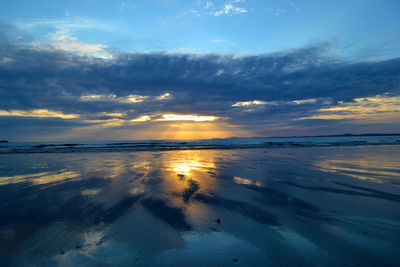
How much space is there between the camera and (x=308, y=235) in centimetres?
370

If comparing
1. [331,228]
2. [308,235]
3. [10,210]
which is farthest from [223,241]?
[10,210]

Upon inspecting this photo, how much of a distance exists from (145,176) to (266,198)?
19.4ft

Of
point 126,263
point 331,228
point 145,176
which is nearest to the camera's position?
point 126,263

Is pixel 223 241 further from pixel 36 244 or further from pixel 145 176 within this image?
pixel 145 176

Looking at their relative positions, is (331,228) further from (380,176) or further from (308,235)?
(380,176)

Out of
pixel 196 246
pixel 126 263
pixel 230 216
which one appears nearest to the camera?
pixel 126 263

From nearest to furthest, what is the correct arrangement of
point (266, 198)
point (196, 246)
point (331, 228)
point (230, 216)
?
1. point (196, 246)
2. point (331, 228)
3. point (230, 216)
4. point (266, 198)

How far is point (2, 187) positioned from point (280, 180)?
1138 cm

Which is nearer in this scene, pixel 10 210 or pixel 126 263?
pixel 126 263

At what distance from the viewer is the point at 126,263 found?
299cm

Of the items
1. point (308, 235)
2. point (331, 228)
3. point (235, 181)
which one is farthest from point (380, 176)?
point (308, 235)

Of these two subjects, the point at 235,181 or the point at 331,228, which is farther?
the point at 235,181

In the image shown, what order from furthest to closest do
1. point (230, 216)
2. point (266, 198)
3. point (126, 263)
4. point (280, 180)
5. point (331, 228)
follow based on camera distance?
point (280, 180) → point (266, 198) → point (230, 216) → point (331, 228) → point (126, 263)

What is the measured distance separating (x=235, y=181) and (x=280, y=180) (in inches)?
76.4
